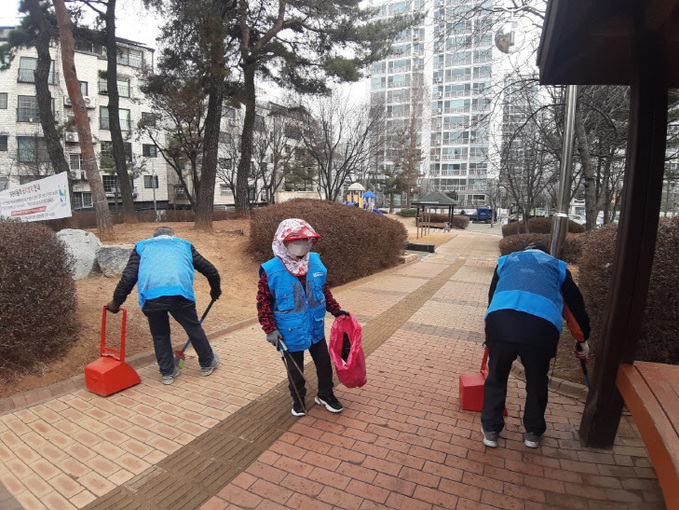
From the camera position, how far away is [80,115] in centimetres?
830

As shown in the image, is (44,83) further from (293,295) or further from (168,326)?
(293,295)

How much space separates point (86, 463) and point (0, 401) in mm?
1316

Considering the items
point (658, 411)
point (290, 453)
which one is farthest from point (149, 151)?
point (658, 411)

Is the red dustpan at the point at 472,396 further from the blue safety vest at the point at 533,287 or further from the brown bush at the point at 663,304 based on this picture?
the brown bush at the point at 663,304

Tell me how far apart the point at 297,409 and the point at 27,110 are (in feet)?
121

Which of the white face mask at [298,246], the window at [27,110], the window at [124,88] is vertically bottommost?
the white face mask at [298,246]

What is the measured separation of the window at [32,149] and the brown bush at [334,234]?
18.7 metres

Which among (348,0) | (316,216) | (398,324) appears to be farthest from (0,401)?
(348,0)

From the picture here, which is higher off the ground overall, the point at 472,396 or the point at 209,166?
the point at 209,166

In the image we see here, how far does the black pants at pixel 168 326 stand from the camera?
145 inches

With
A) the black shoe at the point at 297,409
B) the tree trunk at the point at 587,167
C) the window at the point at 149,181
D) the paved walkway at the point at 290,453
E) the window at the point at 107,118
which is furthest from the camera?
the window at the point at 149,181

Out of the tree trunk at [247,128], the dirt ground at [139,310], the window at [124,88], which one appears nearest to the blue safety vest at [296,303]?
the dirt ground at [139,310]

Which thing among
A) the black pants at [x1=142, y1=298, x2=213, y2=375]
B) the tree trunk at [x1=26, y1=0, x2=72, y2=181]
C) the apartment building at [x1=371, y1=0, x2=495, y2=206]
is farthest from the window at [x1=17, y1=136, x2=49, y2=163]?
the apartment building at [x1=371, y1=0, x2=495, y2=206]

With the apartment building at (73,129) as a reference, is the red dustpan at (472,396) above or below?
below
